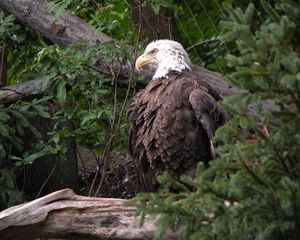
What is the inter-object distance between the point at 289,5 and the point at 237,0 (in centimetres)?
352

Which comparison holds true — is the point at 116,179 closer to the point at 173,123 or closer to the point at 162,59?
the point at 162,59

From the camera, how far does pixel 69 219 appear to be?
4512mm

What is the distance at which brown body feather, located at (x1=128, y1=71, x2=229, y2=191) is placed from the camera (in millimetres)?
5410

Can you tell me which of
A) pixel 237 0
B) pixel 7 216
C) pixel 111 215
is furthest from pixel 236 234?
pixel 237 0

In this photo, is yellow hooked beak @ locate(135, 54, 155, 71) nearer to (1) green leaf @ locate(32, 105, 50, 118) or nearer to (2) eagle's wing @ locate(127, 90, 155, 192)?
(2) eagle's wing @ locate(127, 90, 155, 192)

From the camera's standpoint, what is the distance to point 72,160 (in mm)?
6922

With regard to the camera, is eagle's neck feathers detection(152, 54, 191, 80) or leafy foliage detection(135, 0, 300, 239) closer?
leafy foliage detection(135, 0, 300, 239)

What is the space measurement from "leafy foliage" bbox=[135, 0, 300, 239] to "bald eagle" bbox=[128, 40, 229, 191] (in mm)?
2206

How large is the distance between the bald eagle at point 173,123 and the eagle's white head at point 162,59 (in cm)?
3

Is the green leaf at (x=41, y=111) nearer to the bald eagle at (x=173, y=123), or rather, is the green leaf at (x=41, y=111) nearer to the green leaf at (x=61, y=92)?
the green leaf at (x=61, y=92)

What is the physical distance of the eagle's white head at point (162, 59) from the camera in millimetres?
A: 5941

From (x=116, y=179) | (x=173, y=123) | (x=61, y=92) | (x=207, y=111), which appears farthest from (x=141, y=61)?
(x=116, y=179)

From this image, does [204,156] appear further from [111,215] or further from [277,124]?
[277,124]

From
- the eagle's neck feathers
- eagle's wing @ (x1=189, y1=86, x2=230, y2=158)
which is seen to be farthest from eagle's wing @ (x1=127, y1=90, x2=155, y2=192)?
eagle's wing @ (x1=189, y1=86, x2=230, y2=158)
